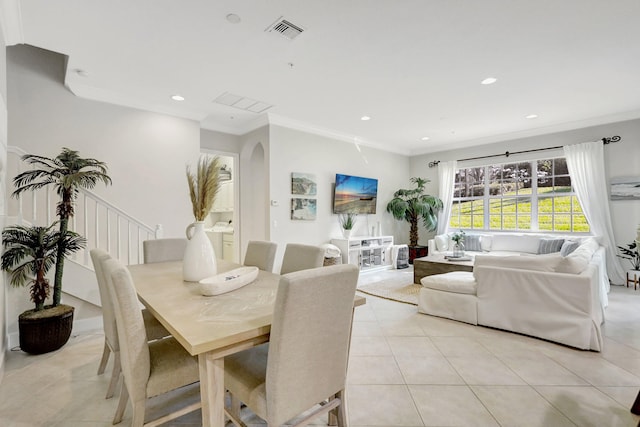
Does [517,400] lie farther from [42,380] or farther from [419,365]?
[42,380]

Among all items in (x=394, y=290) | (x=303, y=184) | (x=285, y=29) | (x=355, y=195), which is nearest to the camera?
(x=285, y=29)

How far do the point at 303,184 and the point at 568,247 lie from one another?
4.30m

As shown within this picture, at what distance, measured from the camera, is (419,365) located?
2371 millimetres

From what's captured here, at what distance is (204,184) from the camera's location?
1.98 metres

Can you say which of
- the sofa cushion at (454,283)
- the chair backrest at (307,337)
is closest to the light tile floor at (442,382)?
the sofa cushion at (454,283)

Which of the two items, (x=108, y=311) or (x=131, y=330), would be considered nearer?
(x=131, y=330)

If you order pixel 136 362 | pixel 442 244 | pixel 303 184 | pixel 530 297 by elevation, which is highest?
pixel 303 184

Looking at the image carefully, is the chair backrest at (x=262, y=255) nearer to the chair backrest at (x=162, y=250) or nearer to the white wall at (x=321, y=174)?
the chair backrest at (x=162, y=250)

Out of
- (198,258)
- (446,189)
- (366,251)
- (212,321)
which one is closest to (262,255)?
(198,258)

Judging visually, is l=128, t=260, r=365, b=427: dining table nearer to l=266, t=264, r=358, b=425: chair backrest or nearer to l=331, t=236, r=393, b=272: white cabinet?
l=266, t=264, r=358, b=425: chair backrest

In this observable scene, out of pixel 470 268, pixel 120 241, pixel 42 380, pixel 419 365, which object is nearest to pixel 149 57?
pixel 120 241

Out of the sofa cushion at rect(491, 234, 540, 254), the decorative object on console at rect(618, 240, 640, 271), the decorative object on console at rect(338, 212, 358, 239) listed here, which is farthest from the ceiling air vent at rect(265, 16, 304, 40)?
the decorative object on console at rect(618, 240, 640, 271)

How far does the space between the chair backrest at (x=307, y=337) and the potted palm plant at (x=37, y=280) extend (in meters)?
2.58

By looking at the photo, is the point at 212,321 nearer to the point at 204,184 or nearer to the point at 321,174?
the point at 204,184
